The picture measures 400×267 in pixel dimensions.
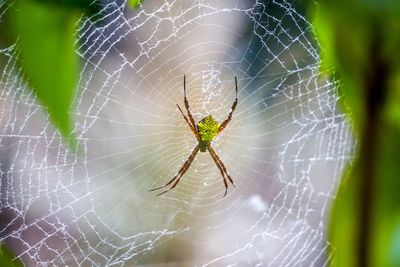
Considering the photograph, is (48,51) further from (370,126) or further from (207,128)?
(207,128)

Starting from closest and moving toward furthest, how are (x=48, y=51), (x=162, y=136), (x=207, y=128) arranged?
1. (x=48, y=51)
2. (x=207, y=128)
3. (x=162, y=136)

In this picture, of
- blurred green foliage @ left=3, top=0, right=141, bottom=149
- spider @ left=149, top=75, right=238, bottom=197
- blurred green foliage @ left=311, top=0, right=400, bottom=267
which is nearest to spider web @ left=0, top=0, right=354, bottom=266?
spider @ left=149, top=75, right=238, bottom=197

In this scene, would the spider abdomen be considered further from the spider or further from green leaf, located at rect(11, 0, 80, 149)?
green leaf, located at rect(11, 0, 80, 149)

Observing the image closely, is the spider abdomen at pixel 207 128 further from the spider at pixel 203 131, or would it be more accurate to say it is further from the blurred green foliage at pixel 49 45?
the blurred green foliage at pixel 49 45

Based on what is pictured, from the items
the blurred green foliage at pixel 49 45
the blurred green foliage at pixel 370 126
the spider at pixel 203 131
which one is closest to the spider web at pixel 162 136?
the spider at pixel 203 131

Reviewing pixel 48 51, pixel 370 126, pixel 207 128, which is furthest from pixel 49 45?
pixel 207 128

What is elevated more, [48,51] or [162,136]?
[48,51]

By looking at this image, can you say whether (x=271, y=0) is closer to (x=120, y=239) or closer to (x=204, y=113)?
(x=204, y=113)

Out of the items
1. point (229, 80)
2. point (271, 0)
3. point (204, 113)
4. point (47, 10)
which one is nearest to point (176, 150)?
point (204, 113)
